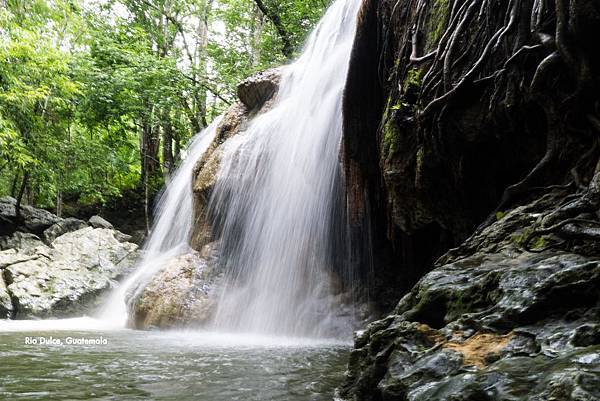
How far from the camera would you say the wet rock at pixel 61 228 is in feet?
49.2

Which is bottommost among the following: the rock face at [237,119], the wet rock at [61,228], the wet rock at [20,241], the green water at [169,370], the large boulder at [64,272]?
the green water at [169,370]

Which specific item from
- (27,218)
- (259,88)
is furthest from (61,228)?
(259,88)

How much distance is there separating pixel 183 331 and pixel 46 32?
10840 mm

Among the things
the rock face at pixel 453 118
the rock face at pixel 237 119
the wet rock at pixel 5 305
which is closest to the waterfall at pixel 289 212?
the rock face at pixel 237 119

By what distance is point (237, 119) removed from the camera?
1242cm

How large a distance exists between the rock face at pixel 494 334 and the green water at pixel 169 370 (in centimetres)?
76

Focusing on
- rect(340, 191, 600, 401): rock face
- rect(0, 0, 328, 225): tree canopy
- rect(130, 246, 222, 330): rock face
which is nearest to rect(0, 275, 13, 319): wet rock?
rect(130, 246, 222, 330): rock face

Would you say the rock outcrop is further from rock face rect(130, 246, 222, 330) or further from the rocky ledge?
the rocky ledge

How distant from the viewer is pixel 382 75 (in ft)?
23.1

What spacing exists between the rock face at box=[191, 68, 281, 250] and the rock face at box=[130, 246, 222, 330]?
1.40m

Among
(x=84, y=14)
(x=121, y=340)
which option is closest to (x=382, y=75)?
(x=121, y=340)

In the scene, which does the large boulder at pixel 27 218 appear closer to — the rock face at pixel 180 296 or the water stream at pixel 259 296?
the water stream at pixel 259 296

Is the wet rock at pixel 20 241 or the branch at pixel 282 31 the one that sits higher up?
the branch at pixel 282 31

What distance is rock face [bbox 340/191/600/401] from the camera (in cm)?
186
